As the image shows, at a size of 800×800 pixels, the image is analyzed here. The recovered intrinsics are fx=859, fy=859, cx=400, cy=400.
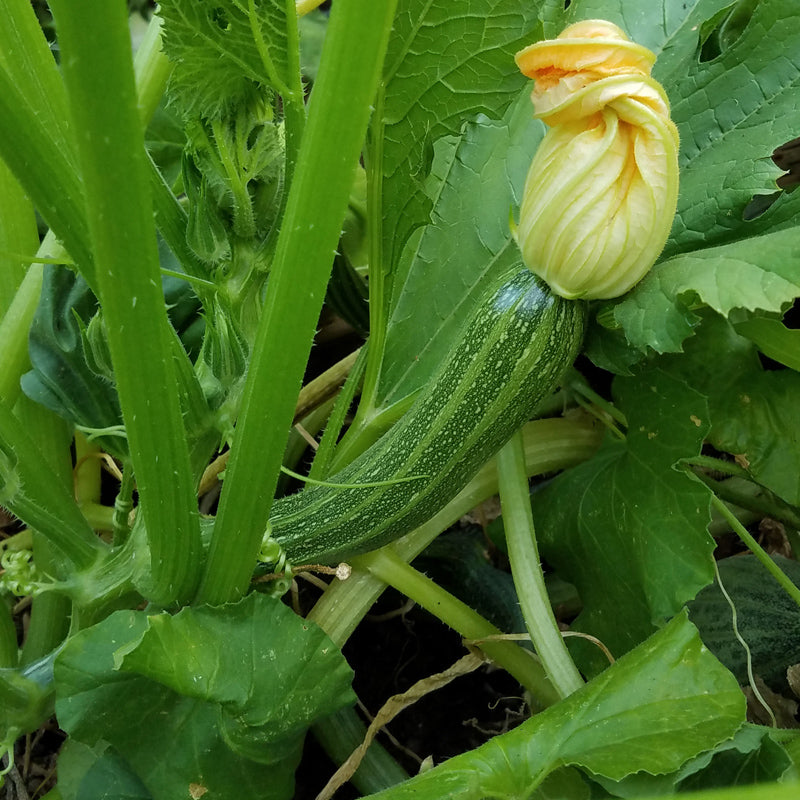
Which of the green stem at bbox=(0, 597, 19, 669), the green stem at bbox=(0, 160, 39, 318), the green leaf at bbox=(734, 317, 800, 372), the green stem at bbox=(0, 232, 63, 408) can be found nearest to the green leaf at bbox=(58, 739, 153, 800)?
the green stem at bbox=(0, 597, 19, 669)

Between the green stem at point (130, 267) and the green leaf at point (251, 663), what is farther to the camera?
the green leaf at point (251, 663)

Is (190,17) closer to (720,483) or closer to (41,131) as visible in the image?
(41,131)

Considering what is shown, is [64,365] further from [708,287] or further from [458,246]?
[708,287]

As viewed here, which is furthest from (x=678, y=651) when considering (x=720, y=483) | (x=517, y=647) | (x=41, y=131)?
(x=41, y=131)

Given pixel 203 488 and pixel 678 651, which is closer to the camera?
pixel 678 651

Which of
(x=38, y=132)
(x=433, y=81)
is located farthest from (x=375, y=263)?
(x=38, y=132)

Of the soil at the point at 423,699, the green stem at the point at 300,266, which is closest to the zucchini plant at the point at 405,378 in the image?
the green stem at the point at 300,266

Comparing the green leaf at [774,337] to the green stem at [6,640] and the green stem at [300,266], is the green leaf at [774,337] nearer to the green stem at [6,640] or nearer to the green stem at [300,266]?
the green stem at [300,266]

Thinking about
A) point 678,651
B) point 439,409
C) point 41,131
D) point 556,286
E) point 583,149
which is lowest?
point 678,651
